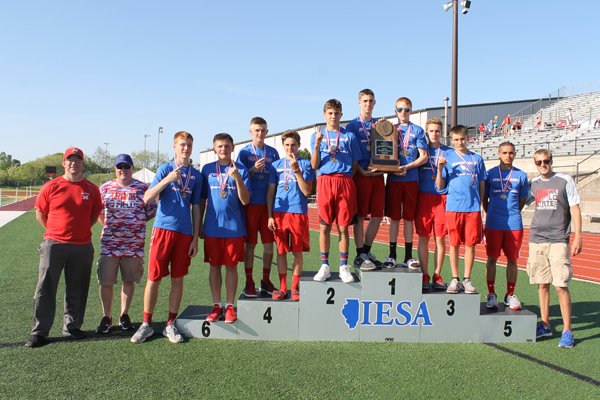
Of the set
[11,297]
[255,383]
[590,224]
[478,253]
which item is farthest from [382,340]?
[590,224]

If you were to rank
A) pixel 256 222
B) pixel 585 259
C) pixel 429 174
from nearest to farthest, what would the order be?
pixel 256 222
pixel 429 174
pixel 585 259

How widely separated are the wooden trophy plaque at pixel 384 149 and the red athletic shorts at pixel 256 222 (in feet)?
4.30

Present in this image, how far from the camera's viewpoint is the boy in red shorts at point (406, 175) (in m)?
4.53

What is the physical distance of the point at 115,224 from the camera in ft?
13.9

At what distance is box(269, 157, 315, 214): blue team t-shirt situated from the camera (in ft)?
14.2

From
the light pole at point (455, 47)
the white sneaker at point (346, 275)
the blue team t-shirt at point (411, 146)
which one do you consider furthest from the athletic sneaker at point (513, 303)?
the light pole at point (455, 47)

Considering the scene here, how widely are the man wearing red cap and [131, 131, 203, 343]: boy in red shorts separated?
0.65m

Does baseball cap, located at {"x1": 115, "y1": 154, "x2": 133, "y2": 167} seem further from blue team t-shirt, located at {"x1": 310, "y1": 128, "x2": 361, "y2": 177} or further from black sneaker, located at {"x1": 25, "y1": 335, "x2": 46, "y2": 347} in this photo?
blue team t-shirt, located at {"x1": 310, "y1": 128, "x2": 361, "y2": 177}

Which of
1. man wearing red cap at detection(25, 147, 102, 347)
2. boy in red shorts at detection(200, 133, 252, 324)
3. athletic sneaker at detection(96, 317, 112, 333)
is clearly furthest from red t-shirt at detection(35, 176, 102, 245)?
boy in red shorts at detection(200, 133, 252, 324)

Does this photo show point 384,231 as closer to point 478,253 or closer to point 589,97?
point 478,253

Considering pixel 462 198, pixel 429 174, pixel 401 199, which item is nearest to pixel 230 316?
pixel 401 199

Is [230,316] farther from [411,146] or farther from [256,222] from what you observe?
[411,146]

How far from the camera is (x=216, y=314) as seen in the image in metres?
4.16

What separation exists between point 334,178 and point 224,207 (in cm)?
120
